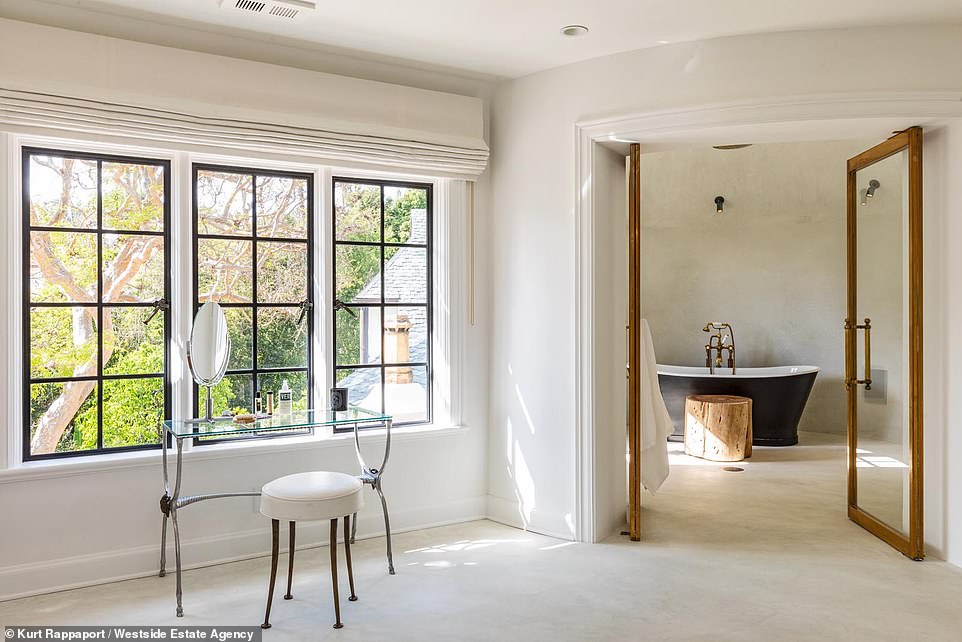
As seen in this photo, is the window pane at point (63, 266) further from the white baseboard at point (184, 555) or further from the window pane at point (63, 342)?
the white baseboard at point (184, 555)

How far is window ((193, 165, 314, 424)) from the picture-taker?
3.79m

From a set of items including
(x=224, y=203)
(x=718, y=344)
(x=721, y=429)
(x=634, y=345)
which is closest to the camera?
(x=224, y=203)

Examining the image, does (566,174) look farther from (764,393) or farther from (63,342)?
(764,393)

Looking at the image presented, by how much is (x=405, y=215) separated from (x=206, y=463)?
1747 mm

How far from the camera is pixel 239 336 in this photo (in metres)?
3.85

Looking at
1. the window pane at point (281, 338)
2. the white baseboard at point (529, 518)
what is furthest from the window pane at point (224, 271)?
the white baseboard at point (529, 518)

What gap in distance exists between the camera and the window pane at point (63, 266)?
11.1 feet

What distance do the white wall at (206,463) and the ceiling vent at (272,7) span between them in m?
0.36

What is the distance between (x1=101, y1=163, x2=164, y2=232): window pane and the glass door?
3748mm

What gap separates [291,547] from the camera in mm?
3102

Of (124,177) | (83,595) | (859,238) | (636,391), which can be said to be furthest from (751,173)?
(83,595)

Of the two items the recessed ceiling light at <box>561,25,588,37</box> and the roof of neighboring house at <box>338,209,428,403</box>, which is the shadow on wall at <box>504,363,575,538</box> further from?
the recessed ceiling light at <box>561,25,588,37</box>


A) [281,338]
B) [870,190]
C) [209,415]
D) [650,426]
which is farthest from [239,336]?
[870,190]

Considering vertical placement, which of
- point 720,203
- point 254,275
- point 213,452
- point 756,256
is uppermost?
→ point 720,203
